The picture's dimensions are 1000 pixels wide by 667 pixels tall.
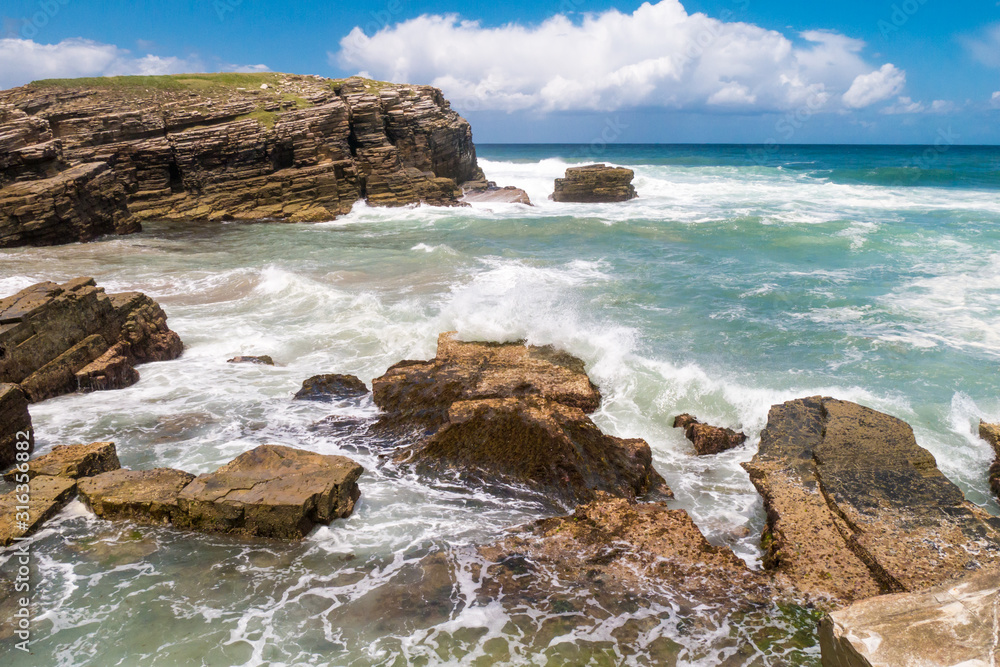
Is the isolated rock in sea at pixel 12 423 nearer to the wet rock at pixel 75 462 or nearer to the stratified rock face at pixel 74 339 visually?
the wet rock at pixel 75 462

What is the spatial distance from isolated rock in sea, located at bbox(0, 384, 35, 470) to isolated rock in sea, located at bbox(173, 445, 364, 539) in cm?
270

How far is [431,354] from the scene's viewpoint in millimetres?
11117

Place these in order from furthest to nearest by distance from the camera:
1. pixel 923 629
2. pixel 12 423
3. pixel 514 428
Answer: pixel 514 428, pixel 12 423, pixel 923 629

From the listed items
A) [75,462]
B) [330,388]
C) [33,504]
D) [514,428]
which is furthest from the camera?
[330,388]

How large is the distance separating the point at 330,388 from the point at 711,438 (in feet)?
18.6

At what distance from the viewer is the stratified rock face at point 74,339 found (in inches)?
342

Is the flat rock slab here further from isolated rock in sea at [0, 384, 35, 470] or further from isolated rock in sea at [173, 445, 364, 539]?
isolated rock in sea at [173, 445, 364, 539]

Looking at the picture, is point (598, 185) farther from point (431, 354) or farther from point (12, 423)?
point (12, 423)

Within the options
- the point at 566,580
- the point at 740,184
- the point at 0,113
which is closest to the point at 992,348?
the point at 566,580

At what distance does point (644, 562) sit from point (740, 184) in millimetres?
48284

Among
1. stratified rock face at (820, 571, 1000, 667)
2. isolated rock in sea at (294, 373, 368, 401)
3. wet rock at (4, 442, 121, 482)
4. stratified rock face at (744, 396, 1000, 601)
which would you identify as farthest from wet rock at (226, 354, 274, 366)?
stratified rock face at (820, 571, 1000, 667)

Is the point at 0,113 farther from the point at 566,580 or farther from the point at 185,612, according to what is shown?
the point at 566,580

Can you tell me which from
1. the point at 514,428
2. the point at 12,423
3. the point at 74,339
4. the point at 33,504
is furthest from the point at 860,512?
the point at 74,339

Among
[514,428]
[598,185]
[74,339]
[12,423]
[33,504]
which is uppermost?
[598,185]
